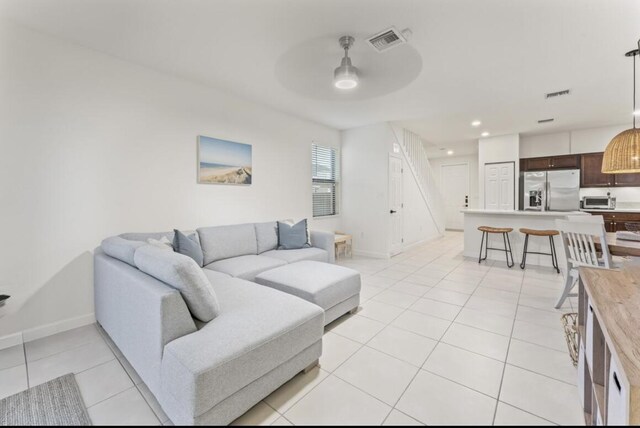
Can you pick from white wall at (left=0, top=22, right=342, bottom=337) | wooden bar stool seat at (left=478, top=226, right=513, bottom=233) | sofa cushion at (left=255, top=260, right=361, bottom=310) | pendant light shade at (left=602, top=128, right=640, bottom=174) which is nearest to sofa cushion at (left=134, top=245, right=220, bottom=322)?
sofa cushion at (left=255, top=260, right=361, bottom=310)

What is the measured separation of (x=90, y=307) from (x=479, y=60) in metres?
4.55

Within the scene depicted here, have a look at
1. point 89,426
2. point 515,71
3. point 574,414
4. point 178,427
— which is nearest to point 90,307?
point 89,426

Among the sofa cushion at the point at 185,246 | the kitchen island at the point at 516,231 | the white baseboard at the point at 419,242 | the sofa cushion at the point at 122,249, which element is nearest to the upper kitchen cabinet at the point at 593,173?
the kitchen island at the point at 516,231

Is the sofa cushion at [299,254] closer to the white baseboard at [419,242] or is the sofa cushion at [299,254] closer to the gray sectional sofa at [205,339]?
the gray sectional sofa at [205,339]

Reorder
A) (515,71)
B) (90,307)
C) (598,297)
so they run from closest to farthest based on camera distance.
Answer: (598,297), (90,307), (515,71)

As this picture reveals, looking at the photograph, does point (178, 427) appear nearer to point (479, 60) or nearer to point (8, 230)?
point (8, 230)

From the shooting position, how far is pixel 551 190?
18.9 ft

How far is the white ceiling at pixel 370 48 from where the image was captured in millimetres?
2016

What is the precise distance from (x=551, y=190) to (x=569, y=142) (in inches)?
42.8

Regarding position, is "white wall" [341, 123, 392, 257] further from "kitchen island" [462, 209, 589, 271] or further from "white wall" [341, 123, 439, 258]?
"kitchen island" [462, 209, 589, 271]

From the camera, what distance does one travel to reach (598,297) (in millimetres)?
1219

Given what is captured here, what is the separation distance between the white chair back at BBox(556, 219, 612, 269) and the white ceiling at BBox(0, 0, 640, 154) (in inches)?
65.6

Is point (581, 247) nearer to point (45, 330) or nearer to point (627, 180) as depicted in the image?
point (627, 180)

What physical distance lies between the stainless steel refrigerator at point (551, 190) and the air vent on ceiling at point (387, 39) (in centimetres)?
543
